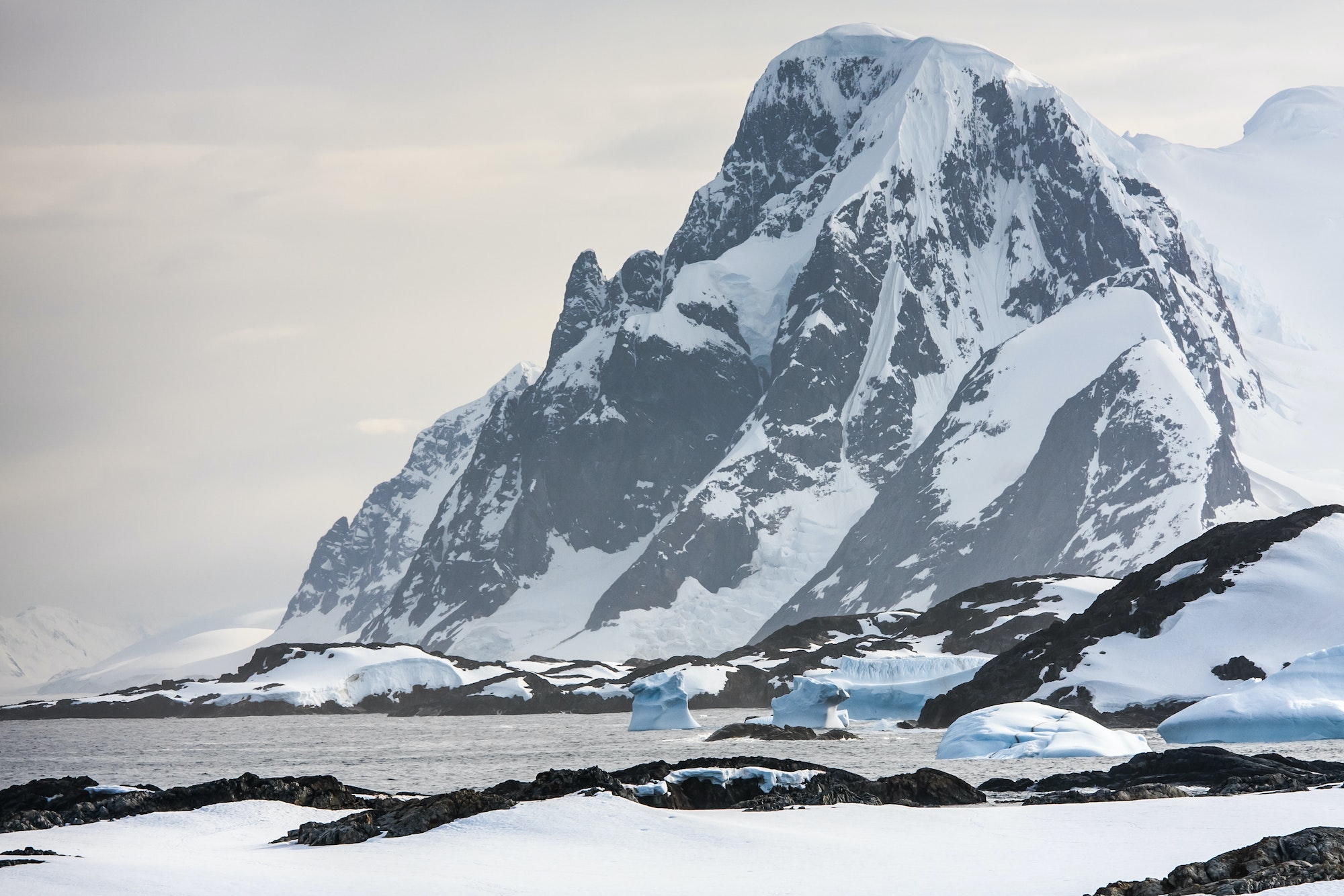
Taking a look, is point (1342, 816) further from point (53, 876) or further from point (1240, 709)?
point (1240, 709)

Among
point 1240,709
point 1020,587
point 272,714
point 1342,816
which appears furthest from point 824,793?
point 272,714

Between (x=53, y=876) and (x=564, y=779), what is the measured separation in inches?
565

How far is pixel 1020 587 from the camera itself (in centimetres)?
15350

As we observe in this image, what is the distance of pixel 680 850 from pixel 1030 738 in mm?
39898

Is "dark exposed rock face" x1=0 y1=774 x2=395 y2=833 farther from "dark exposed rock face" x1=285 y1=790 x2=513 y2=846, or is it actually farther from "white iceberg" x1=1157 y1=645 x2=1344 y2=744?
"white iceberg" x1=1157 y1=645 x2=1344 y2=744

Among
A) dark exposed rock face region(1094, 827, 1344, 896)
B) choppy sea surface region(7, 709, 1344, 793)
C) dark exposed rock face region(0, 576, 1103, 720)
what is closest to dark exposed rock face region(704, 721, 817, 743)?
choppy sea surface region(7, 709, 1344, 793)

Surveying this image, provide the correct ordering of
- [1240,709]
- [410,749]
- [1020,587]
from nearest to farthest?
[1240,709], [410,749], [1020,587]

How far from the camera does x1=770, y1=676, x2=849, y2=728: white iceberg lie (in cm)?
10044

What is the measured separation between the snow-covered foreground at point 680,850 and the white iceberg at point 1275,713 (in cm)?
3255

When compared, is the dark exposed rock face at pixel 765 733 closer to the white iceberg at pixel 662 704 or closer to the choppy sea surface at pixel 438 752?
the choppy sea surface at pixel 438 752

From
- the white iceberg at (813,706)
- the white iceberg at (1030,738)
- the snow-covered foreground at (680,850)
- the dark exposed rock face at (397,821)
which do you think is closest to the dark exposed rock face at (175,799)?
the snow-covered foreground at (680,850)

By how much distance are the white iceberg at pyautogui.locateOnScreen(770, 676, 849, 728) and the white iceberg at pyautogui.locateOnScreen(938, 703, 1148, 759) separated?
3402cm

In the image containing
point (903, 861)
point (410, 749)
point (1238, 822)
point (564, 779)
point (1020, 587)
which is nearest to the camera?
point (903, 861)

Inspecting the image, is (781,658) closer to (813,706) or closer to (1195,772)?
(813,706)
